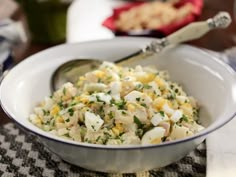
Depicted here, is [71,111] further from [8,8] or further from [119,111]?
[8,8]

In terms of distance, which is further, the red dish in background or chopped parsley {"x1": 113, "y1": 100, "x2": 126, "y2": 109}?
the red dish in background

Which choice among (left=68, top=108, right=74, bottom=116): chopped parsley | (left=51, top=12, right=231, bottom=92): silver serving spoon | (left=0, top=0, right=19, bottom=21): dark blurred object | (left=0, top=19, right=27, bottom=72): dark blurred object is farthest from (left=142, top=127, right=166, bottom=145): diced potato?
(left=0, top=0, right=19, bottom=21): dark blurred object

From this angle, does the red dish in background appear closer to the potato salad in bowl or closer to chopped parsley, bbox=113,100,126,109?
the potato salad in bowl

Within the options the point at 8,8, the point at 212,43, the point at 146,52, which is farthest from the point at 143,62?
the point at 8,8

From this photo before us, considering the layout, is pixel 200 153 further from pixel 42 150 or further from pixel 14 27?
pixel 14 27

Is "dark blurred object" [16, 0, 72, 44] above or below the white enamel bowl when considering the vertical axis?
below
